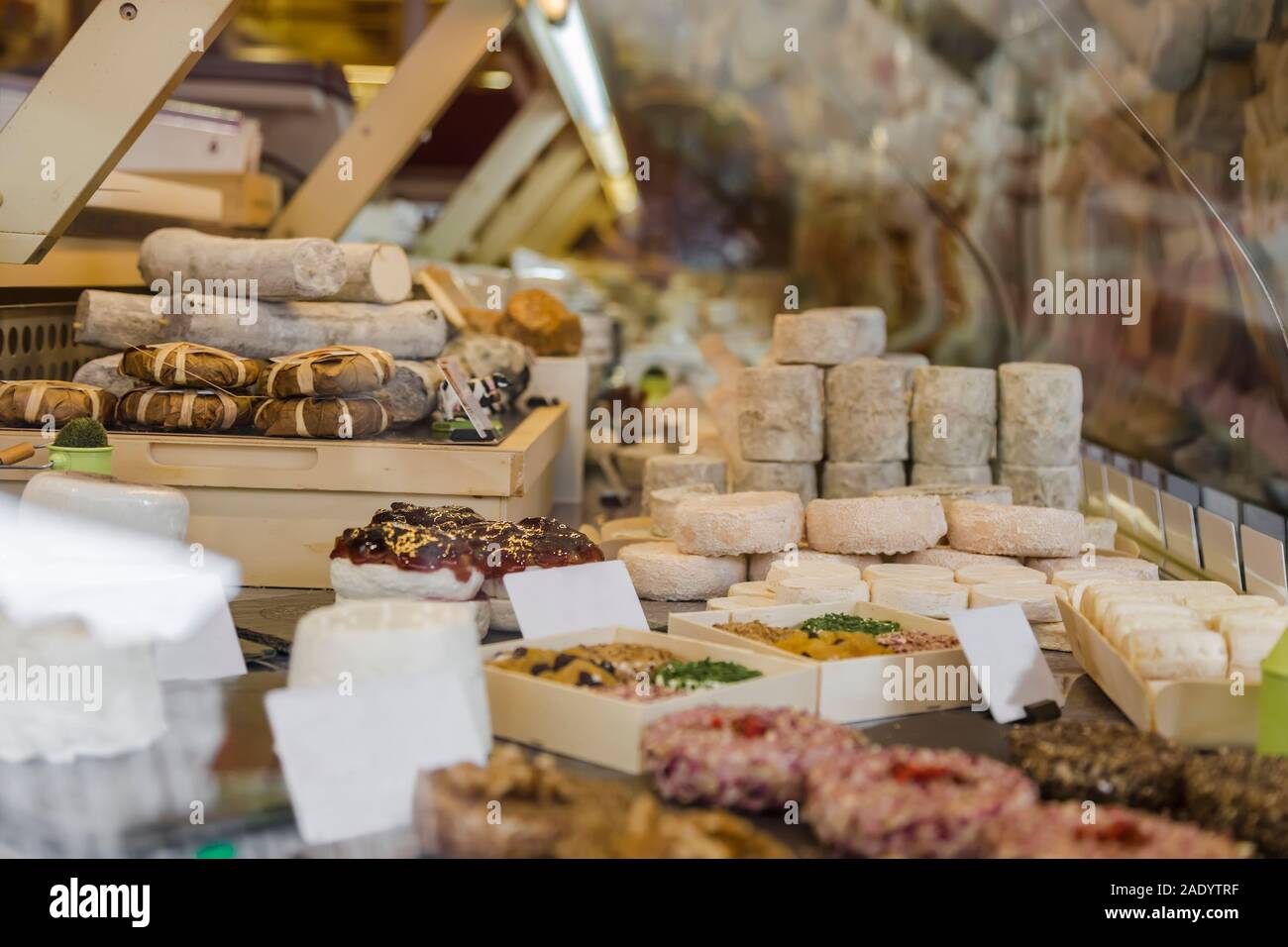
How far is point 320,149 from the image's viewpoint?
595cm

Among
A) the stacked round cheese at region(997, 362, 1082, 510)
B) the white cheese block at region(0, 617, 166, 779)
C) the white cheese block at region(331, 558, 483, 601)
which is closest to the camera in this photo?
the white cheese block at region(0, 617, 166, 779)

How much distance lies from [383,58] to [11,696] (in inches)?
302

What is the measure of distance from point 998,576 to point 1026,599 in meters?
0.17

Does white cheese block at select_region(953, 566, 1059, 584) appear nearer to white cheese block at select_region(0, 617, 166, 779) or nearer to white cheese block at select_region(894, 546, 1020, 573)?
white cheese block at select_region(894, 546, 1020, 573)

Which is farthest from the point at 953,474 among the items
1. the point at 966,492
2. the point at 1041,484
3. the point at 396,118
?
the point at 396,118

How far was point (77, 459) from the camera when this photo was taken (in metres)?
2.07

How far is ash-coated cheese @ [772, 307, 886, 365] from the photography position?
10.9 ft

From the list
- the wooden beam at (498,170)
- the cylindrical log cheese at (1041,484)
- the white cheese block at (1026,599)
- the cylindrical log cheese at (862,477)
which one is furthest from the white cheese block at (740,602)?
the wooden beam at (498,170)


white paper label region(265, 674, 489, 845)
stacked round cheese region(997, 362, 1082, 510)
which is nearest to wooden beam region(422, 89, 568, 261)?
stacked round cheese region(997, 362, 1082, 510)

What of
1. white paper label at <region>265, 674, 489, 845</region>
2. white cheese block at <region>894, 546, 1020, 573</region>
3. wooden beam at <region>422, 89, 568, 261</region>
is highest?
wooden beam at <region>422, 89, 568, 261</region>

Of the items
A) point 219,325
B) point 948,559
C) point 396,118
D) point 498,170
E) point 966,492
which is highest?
point 498,170

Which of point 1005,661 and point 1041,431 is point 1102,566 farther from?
point 1005,661

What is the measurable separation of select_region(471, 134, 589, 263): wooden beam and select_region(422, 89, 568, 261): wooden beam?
A: 1363mm

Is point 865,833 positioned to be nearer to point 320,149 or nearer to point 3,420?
point 3,420
